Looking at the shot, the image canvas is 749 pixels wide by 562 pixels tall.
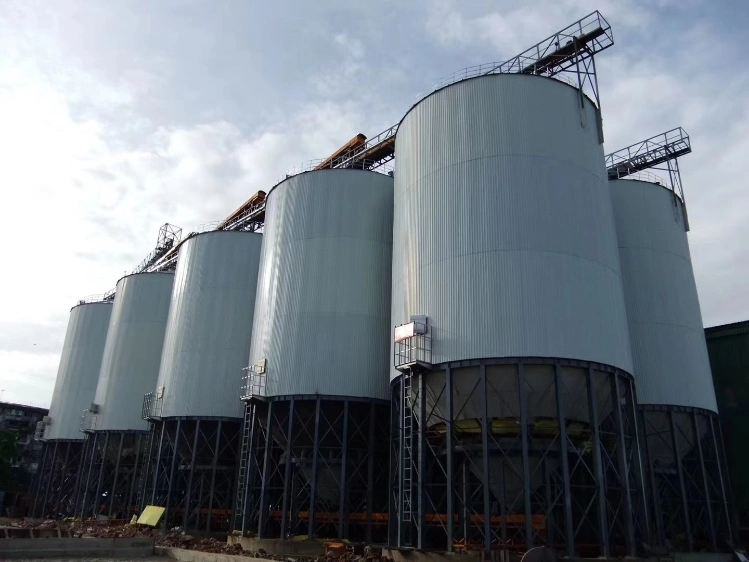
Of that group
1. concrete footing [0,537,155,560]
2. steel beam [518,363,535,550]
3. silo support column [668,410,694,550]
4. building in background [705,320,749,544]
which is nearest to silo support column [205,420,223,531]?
concrete footing [0,537,155,560]

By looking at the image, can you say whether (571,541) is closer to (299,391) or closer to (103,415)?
(299,391)

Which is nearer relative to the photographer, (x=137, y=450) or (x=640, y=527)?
(x=640, y=527)

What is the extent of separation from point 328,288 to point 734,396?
24.0 meters

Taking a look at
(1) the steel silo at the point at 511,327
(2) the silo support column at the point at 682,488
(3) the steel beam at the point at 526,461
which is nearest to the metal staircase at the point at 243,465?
(1) the steel silo at the point at 511,327

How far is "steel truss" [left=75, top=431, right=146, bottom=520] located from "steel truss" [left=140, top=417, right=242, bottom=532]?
762 centimetres

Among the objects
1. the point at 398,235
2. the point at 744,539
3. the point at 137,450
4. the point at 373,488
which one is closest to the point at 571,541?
the point at 373,488

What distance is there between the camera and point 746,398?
35969mm

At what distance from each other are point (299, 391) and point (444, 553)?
1204 centimetres

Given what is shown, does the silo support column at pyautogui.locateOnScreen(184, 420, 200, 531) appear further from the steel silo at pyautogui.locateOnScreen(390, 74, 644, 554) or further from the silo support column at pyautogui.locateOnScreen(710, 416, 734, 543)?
the silo support column at pyautogui.locateOnScreen(710, 416, 734, 543)

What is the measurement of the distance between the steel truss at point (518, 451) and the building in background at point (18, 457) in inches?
1999

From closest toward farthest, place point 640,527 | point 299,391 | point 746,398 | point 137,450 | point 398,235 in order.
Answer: point 640,527 < point 398,235 < point 299,391 < point 746,398 < point 137,450

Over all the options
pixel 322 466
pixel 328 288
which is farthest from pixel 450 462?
pixel 328 288

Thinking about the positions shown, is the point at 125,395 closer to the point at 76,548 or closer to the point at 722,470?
the point at 76,548

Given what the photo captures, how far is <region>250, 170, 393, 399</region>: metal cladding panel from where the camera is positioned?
31.5m
